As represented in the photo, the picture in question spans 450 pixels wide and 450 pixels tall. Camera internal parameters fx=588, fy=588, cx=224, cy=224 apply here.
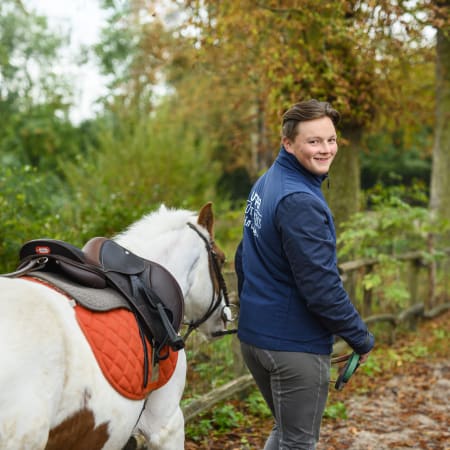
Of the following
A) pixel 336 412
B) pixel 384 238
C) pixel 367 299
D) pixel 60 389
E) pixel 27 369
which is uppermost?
pixel 27 369

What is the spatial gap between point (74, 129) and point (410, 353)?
704 inches

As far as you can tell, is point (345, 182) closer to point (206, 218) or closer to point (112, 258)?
point (206, 218)

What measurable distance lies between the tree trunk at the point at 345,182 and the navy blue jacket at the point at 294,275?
16.2ft

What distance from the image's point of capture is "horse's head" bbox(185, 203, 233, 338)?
3180 mm

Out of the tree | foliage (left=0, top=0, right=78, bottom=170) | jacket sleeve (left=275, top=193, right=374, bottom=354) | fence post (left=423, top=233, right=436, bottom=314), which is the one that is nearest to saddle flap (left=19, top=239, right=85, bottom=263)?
jacket sleeve (left=275, top=193, right=374, bottom=354)

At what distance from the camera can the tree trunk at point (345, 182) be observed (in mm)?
7684

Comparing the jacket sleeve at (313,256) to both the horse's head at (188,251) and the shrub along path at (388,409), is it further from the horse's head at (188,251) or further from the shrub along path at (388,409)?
the shrub along path at (388,409)

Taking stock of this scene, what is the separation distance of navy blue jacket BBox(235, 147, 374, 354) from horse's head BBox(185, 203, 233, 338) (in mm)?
340

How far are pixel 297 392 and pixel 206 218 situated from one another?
1.04 metres

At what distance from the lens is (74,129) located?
2264 cm

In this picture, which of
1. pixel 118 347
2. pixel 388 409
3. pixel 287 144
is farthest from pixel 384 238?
pixel 118 347

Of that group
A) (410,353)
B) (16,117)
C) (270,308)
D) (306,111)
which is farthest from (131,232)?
(16,117)

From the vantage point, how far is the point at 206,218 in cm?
320

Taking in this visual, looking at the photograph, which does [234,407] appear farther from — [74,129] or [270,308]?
[74,129]
